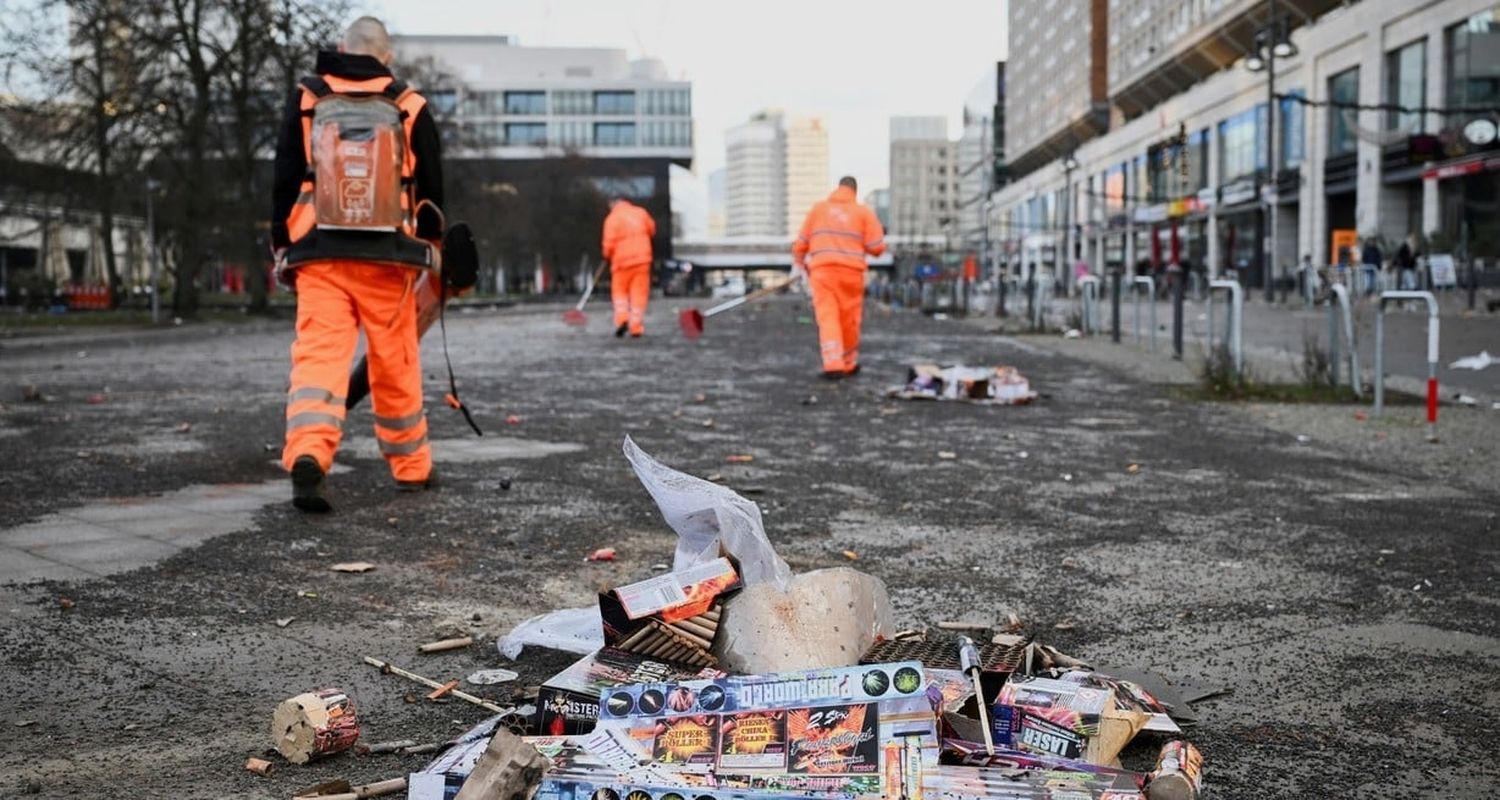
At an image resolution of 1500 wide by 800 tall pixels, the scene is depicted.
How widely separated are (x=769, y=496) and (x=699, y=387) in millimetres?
6377

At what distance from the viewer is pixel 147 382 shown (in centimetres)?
1353

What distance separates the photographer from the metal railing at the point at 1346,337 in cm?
1074

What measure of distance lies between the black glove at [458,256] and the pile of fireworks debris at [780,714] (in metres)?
3.58

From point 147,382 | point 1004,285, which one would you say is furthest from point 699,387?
point 1004,285

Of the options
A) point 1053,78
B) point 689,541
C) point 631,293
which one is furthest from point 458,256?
point 1053,78

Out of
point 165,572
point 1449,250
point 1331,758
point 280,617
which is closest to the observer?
point 1331,758

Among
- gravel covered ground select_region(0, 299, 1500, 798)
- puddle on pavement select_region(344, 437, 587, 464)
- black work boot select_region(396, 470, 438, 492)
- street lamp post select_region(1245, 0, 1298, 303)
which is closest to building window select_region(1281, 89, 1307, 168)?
street lamp post select_region(1245, 0, 1298, 303)

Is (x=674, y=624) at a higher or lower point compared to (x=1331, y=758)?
higher

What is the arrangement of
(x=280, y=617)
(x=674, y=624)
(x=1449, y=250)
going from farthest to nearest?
(x=1449, y=250), (x=280, y=617), (x=674, y=624)

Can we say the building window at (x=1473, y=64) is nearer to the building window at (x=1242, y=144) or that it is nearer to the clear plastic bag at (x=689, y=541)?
the building window at (x=1242, y=144)

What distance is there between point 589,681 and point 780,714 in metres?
0.56

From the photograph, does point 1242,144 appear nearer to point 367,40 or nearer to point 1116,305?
point 1116,305

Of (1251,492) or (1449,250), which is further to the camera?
(1449,250)

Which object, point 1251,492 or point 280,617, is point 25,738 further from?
point 1251,492
